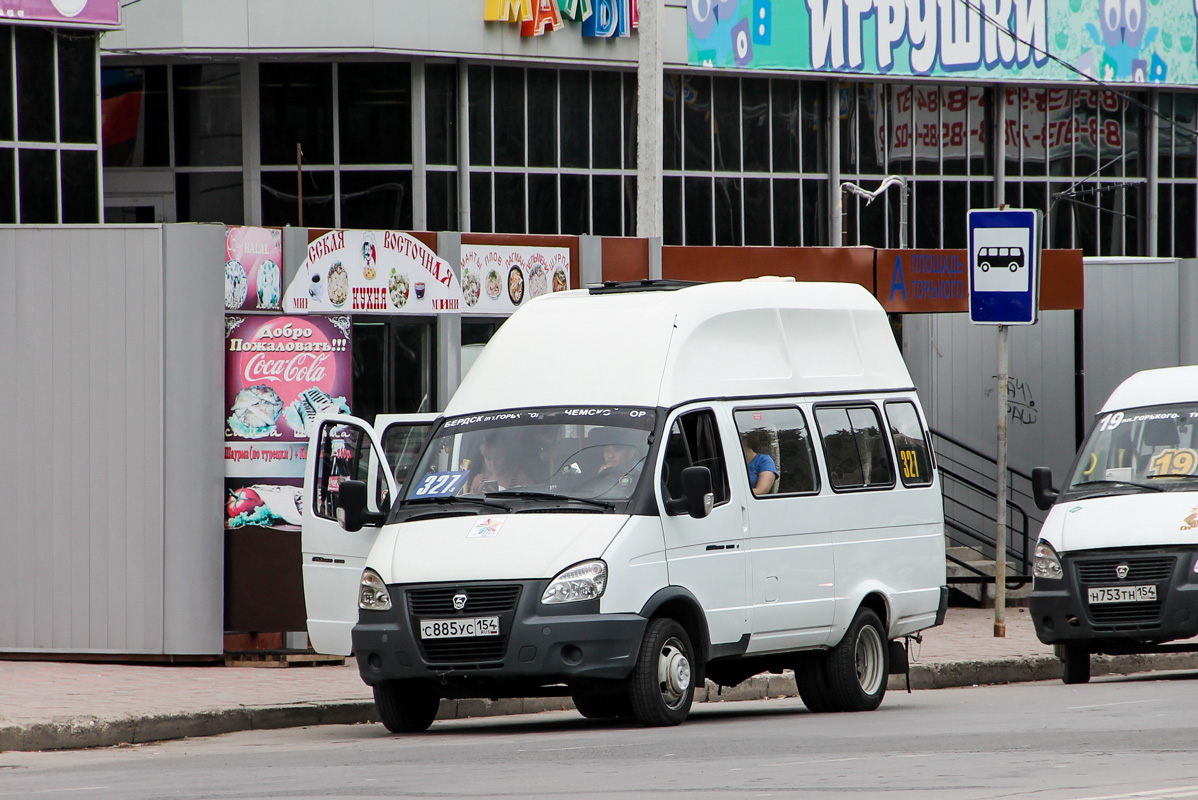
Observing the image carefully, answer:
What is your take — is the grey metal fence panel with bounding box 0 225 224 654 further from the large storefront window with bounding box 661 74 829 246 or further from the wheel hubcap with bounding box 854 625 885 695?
the large storefront window with bounding box 661 74 829 246

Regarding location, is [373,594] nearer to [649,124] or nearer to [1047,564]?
[1047,564]

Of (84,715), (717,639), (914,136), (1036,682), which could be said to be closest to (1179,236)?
(914,136)

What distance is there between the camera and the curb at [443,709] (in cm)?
1113

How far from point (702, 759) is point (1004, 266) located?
8.59 m

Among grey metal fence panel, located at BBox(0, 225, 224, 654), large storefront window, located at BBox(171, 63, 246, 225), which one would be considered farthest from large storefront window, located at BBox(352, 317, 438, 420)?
large storefront window, located at BBox(171, 63, 246, 225)

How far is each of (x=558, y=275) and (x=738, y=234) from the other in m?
9.03

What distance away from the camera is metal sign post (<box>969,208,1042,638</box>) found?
1661 cm

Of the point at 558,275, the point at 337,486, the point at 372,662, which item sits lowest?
the point at 372,662

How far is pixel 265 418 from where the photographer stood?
48.8ft

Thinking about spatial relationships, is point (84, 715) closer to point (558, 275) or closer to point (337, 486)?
point (337, 486)

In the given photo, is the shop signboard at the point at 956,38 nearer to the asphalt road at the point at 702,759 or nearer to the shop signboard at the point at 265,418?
the shop signboard at the point at 265,418

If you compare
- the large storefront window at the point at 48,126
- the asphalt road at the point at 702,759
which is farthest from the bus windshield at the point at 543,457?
the large storefront window at the point at 48,126

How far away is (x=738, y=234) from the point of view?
2558cm

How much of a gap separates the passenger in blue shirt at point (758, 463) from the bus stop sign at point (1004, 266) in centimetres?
504
